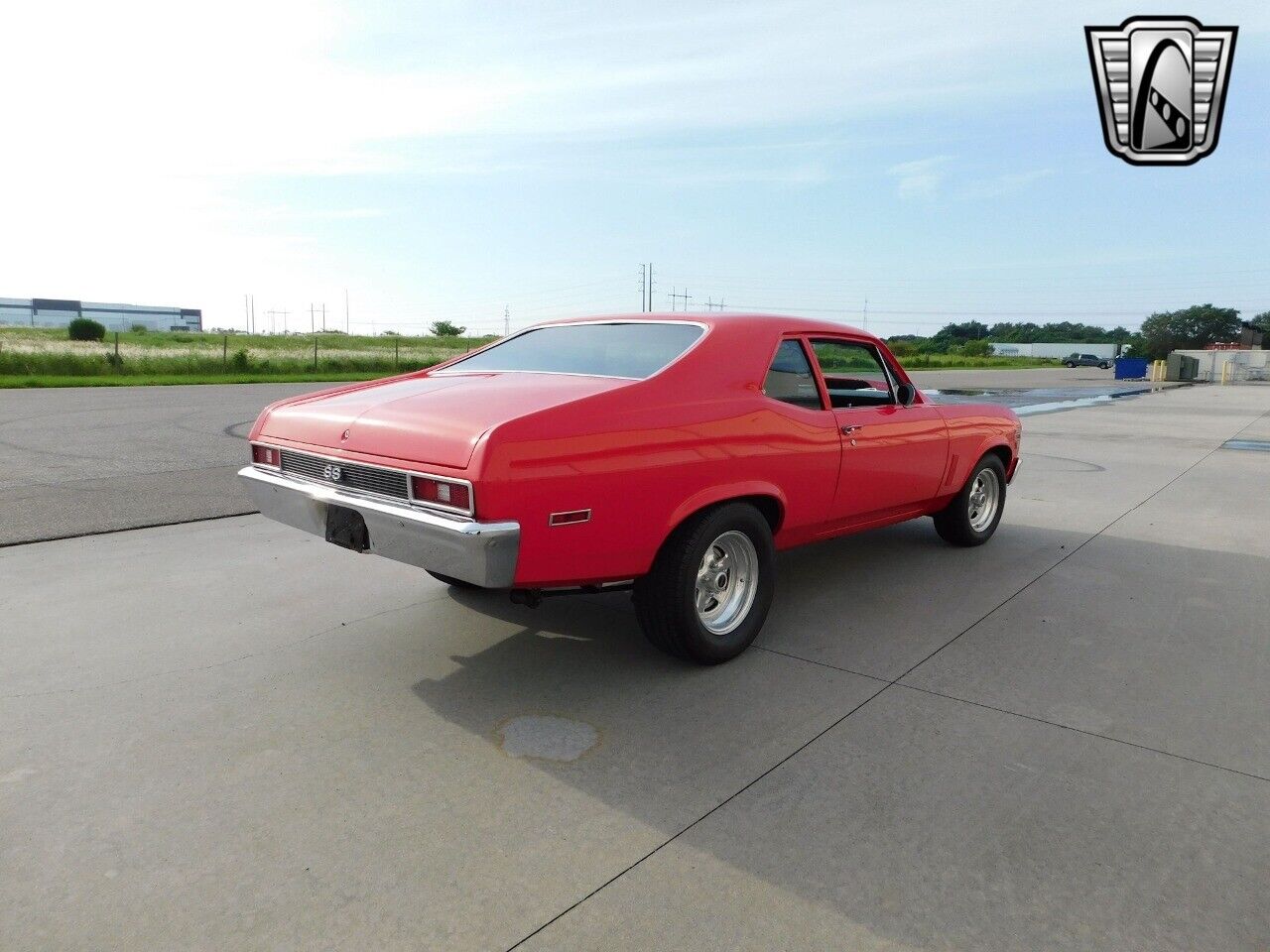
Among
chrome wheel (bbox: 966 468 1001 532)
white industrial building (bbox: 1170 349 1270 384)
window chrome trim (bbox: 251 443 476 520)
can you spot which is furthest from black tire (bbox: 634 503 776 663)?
white industrial building (bbox: 1170 349 1270 384)

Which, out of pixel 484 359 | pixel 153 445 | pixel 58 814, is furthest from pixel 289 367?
pixel 58 814

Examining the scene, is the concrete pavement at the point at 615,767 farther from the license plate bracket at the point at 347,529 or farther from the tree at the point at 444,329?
the tree at the point at 444,329

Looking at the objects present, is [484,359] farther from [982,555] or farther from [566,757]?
[982,555]

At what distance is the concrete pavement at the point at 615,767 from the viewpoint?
2.21 meters

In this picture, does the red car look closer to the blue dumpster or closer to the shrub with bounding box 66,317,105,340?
the blue dumpster

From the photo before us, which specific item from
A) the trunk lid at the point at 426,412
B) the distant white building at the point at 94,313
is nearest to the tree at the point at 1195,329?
the trunk lid at the point at 426,412

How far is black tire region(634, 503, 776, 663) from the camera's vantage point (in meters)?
3.54

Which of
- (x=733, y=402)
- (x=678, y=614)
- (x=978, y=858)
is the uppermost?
(x=733, y=402)

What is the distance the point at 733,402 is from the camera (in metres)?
3.81

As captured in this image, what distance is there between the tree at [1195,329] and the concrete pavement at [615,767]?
118012 mm

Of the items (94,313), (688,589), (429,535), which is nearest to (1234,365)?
(688,589)

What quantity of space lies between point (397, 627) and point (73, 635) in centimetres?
145

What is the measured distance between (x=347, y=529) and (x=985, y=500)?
4599 millimetres

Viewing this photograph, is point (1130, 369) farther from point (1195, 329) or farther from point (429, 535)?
point (1195, 329)
